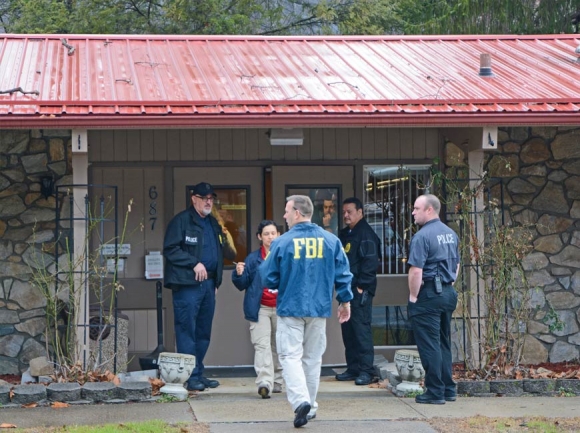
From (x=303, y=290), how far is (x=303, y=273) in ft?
0.43

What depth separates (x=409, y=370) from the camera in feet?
28.6

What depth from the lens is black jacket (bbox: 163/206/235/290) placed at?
29.5 ft

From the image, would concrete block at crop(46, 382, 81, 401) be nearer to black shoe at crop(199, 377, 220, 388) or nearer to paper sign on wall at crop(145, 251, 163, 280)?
black shoe at crop(199, 377, 220, 388)

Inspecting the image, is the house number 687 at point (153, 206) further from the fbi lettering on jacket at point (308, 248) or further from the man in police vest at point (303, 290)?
the fbi lettering on jacket at point (308, 248)

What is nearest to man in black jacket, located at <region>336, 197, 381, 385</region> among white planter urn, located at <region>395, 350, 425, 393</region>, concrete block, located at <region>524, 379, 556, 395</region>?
white planter urn, located at <region>395, 350, 425, 393</region>

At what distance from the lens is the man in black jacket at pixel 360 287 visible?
376 inches

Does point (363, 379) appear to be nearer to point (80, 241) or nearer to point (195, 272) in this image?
point (195, 272)

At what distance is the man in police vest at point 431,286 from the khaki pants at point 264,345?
4.38 ft

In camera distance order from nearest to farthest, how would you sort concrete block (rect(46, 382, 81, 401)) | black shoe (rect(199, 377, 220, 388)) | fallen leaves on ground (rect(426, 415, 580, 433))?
1. fallen leaves on ground (rect(426, 415, 580, 433))
2. concrete block (rect(46, 382, 81, 401))
3. black shoe (rect(199, 377, 220, 388))

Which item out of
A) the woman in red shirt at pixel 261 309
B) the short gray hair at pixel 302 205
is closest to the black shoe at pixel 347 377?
the woman in red shirt at pixel 261 309

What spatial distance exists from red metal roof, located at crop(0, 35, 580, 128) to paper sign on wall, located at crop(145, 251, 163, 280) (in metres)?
1.83

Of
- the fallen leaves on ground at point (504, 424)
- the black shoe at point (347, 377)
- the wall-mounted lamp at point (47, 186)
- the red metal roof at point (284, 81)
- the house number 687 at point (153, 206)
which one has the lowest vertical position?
the fallen leaves on ground at point (504, 424)

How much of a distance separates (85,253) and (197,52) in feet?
10.7

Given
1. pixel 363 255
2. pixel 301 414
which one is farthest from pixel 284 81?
pixel 301 414
